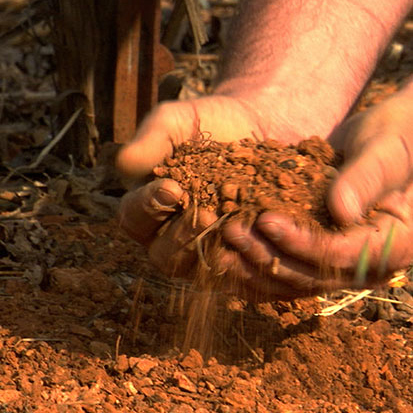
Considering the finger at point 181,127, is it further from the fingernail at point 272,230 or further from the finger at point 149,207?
the fingernail at point 272,230

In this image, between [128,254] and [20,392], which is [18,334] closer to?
[20,392]

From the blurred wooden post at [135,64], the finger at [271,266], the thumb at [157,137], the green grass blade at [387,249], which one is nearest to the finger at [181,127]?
the thumb at [157,137]

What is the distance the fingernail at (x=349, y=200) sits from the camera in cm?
183

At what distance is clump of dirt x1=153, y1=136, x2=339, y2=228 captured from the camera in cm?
196

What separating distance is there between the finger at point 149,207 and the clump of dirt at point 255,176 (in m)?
0.05

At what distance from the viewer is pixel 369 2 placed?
2875 mm

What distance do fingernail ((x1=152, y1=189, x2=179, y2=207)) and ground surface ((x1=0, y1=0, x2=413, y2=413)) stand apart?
317 millimetres

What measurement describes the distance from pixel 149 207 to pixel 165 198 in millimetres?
54

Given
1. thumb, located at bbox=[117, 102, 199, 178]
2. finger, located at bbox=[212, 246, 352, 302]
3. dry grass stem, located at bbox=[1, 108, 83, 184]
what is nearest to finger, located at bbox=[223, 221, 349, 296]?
finger, located at bbox=[212, 246, 352, 302]

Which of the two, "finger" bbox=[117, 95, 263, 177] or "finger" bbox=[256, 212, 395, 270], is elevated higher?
"finger" bbox=[117, 95, 263, 177]

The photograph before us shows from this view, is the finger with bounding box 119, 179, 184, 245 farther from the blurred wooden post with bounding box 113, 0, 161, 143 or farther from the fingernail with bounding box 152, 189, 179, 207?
the blurred wooden post with bounding box 113, 0, 161, 143

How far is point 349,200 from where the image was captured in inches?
72.2

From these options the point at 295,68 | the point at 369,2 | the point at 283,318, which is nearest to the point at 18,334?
the point at 283,318

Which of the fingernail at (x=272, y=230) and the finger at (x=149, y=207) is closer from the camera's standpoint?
the fingernail at (x=272, y=230)
